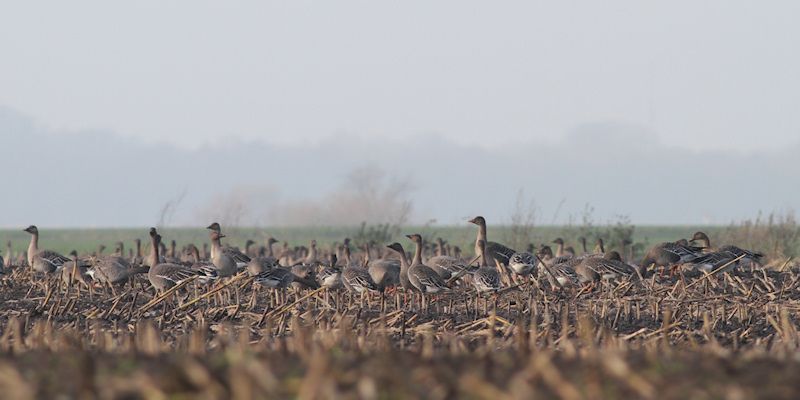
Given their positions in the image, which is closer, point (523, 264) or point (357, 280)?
point (357, 280)

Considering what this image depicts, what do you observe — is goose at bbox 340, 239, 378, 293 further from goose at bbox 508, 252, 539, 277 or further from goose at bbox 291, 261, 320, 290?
goose at bbox 508, 252, 539, 277

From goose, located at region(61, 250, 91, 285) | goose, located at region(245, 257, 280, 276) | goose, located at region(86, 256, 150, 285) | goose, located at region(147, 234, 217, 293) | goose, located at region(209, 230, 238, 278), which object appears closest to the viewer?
goose, located at region(147, 234, 217, 293)

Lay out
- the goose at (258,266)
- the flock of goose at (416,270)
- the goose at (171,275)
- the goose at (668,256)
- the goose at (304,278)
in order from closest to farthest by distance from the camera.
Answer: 1. the flock of goose at (416,270)
2. the goose at (171,275)
3. the goose at (304,278)
4. the goose at (258,266)
5. the goose at (668,256)

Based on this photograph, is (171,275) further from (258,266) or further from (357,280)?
(357,280)

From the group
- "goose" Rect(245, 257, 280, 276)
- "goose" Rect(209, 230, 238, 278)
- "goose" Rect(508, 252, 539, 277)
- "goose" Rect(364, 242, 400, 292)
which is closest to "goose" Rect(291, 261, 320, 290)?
"goose" Rect(245, 257, 280, 276)

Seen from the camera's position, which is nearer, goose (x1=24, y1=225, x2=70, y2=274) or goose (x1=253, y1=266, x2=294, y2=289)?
goose (x1=253, y1=266, x2=294, y2=289)

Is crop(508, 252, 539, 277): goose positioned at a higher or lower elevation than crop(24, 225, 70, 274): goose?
higher

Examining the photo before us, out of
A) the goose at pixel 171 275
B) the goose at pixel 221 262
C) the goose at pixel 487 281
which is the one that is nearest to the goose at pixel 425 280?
the goose at pixel 487 281

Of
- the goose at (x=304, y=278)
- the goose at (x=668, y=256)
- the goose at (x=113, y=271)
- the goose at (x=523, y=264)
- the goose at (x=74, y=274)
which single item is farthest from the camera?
the goose at (x=668, y=256)

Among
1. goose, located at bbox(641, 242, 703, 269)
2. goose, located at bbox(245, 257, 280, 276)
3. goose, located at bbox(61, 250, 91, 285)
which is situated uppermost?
goose, located at bbox(641, 242, 703, 269)

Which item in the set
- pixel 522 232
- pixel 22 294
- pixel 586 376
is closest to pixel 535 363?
pixel 586 376

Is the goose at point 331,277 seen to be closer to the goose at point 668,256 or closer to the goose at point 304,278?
the goose at point 304,278

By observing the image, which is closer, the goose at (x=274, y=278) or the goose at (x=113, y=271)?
the goose at (x=274, y=278)

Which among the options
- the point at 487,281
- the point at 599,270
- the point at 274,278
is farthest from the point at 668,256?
the point at 274,278
